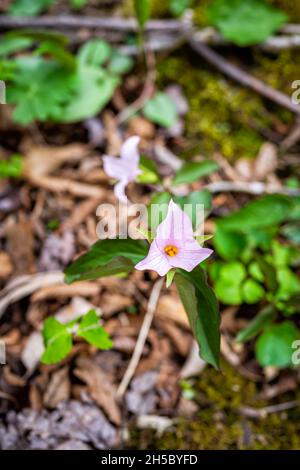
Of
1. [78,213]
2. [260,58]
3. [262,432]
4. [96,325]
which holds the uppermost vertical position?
[260,58]

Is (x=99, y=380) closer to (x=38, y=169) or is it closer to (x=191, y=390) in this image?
(x=191, y=390)

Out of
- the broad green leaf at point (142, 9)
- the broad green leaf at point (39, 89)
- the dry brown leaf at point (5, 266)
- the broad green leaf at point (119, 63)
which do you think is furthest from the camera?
the broad green leaf at point (119, 63)

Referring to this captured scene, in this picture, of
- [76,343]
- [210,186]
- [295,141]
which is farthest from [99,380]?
[295,141]

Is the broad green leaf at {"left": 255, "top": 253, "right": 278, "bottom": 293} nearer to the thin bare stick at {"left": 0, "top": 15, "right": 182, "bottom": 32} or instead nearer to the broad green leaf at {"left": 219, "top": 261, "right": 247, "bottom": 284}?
the broad green leaf at {"left": 219, "top": 261, "right": 247, "bottom": 284}

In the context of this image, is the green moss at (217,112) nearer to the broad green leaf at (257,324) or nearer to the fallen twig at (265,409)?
the broad green leaf at (257,324)

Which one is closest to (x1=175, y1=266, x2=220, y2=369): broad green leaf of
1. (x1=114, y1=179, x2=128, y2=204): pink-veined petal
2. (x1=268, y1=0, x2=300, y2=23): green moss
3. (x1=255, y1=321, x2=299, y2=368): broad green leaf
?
(x1=114, y1=179, x2=128, y2=204): pink-veined petal

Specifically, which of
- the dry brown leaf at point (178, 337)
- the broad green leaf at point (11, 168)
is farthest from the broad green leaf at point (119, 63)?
the dry brown leaf at point (178, 337)

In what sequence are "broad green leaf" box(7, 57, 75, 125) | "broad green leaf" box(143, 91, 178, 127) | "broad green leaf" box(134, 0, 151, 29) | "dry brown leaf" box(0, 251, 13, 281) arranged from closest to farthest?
"dry brown leaf" box(0, 251, 13, 281) < "broad green leaf" box(134, 0, 151, 29) < "broad green leaf" box(7, 57, 75, 125) < "broad green leaf" box(143, 91, 178, 127)
